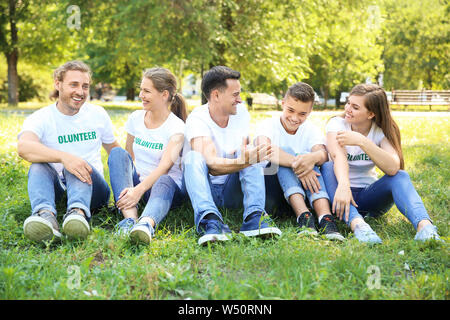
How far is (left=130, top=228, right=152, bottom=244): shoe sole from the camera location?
3.16m

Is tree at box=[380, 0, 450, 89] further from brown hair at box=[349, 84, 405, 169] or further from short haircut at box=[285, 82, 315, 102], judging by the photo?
short haircut at box=[285, 82, 315, 102]

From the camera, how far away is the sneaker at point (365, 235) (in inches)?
130

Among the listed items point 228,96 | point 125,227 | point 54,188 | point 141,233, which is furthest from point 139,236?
point 228,96

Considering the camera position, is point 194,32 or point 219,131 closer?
point 219,131

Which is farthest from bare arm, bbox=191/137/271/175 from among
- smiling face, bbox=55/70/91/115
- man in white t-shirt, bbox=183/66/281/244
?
smiling face, bbox=55/70/91/115

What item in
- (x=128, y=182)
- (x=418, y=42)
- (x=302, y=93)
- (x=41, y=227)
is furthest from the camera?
(x=418, y=42)

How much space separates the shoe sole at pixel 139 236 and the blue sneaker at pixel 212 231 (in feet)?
1.22

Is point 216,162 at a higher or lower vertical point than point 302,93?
lower

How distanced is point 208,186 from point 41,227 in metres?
1.24

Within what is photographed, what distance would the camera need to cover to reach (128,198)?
362cm

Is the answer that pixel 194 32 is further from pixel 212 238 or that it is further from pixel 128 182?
pixel 212 238

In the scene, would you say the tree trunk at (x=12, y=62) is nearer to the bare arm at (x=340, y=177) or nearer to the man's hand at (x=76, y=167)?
the man's hand at (x=76, y=167)
